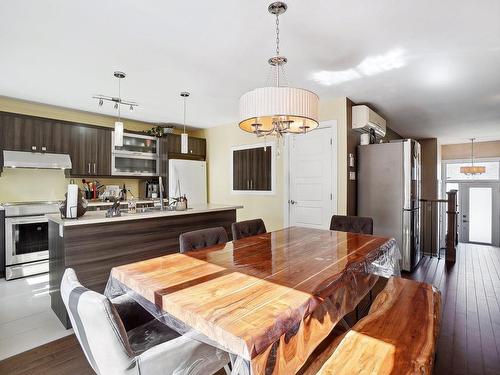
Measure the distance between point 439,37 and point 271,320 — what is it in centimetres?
258

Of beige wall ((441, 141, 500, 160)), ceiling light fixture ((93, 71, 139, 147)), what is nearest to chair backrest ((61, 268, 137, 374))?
ceiling light fixture ((93, 71, 139, 147))

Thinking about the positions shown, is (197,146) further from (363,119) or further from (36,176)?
(363,119)

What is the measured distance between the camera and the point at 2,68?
292 cm

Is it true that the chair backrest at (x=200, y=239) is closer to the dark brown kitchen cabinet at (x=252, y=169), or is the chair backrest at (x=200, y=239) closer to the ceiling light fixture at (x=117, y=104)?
the ceiling light fixture at (x=117, y=104)

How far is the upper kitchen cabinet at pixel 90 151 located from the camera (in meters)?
4.35

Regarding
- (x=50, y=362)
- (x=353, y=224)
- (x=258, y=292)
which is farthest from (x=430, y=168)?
(x=50, y=362)

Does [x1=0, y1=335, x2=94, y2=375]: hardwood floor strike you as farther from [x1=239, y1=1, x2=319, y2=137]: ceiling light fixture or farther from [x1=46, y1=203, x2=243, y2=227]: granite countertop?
[x1=239, y1=1, x2=319, y2=137]: ceiling light fixture

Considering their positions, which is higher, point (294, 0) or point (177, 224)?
point (294, 0)

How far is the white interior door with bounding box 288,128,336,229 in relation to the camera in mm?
4004

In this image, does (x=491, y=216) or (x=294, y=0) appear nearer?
(x=294, y=0)

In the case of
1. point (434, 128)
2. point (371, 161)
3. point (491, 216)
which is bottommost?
point (491, 216)

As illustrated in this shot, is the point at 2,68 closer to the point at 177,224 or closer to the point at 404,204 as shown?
A: the point at 177,224

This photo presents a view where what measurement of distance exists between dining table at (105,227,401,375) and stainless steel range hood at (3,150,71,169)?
3215 millimetres

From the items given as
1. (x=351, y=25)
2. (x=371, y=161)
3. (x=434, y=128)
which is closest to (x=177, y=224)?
(x=351, y=25)
